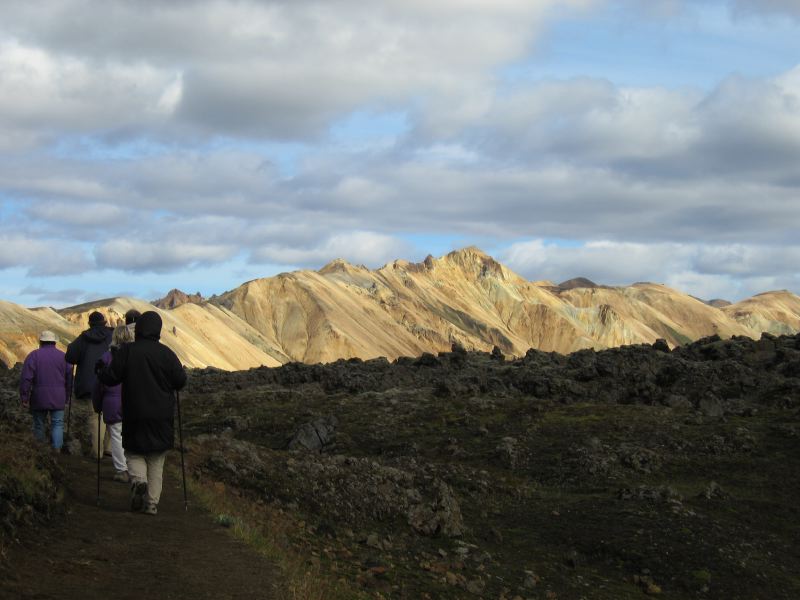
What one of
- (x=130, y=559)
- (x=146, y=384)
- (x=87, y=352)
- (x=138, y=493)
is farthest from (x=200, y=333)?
(x=130, y=559)

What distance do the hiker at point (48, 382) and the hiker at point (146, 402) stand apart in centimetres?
479

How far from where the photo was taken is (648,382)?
35250 mm

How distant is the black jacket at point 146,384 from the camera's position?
42.4 feet

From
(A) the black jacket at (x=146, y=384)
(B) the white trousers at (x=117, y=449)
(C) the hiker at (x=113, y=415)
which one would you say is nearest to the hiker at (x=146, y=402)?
(A) the black jacket at (x=146, y=384)

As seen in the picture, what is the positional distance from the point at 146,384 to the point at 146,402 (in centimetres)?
25

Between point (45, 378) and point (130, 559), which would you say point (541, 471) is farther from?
point (130, 559)

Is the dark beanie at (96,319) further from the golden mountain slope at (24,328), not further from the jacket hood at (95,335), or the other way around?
the golden mountain slope at (24,328)

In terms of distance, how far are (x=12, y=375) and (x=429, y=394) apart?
77.2 ft

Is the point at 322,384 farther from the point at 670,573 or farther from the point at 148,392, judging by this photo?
the point at 148,392

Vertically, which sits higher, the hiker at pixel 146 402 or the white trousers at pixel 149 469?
the hiker at pixel 146 402

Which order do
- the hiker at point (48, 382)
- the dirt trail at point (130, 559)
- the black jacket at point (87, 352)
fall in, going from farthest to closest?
the hiker at point (48, 382) < the black jacket at point (87, 352) < the dirt trail at point (130, 559)

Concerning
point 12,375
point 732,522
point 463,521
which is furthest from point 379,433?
point 12,375

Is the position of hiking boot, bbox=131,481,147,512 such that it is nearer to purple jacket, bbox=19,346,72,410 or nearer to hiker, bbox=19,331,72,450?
hiker, bbox=19,331,72,450

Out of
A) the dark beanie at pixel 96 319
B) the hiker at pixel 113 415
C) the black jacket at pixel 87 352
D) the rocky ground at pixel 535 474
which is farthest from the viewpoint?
the rocky ground at pixel 535 474
